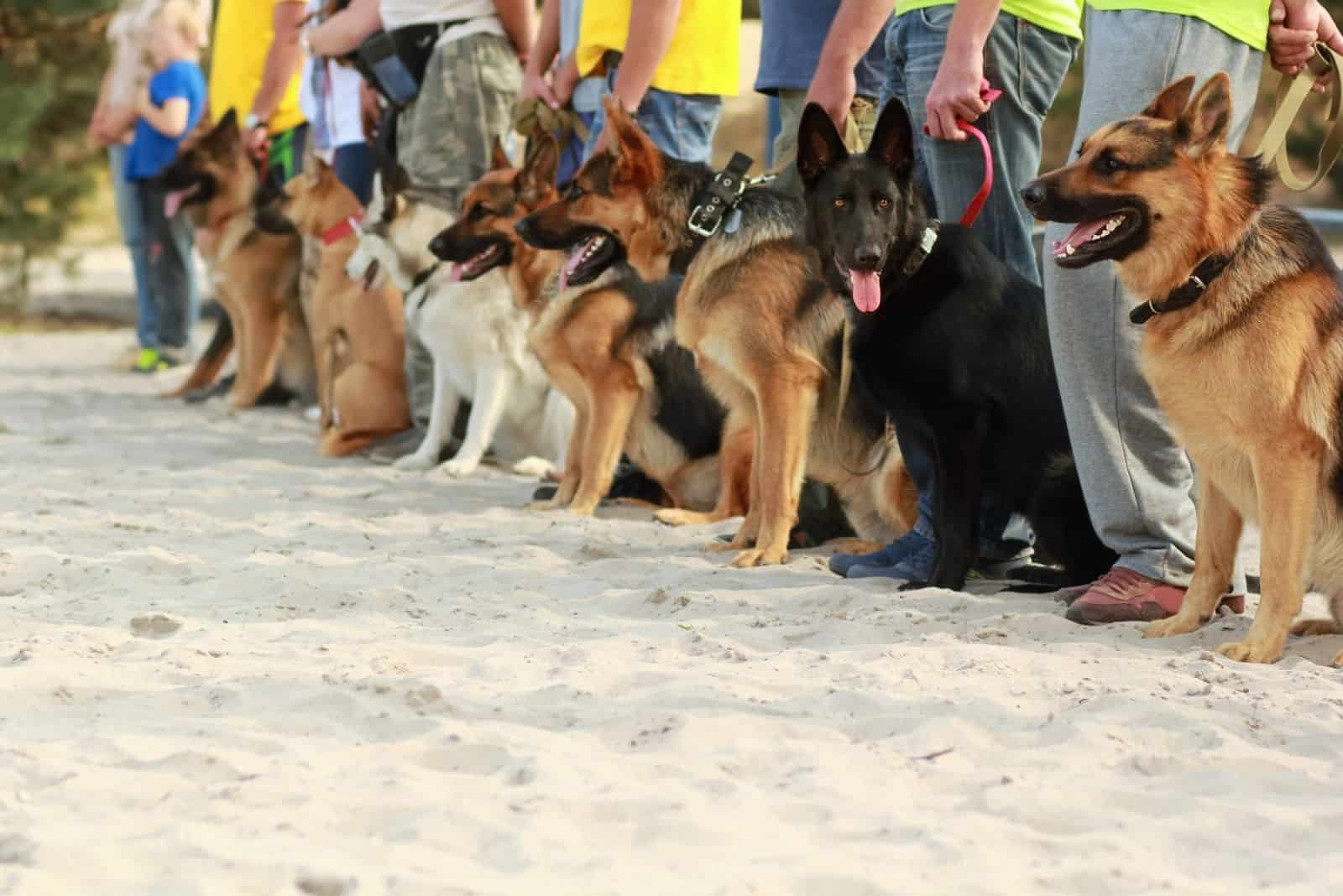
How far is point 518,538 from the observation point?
5.38 metres

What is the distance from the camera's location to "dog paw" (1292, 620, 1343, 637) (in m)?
3.80

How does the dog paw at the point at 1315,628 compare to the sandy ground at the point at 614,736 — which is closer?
the sandy ground at the point at 614,736

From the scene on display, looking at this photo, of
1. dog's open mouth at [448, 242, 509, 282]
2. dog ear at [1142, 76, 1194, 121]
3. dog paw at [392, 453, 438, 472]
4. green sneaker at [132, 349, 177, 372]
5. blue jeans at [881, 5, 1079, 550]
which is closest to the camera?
dog ear at [1142, 76, 1194, 121]

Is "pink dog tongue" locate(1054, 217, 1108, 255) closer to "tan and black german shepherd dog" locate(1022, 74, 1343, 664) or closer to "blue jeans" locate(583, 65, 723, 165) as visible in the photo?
"tan and black german shepherd dog" locate(1022, 74, 1343, 664)

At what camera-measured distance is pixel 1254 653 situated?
3.55m

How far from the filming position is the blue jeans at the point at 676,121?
5.79 metres

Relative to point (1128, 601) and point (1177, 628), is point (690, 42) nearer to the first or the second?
point (1128, 601)

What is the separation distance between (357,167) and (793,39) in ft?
11.4

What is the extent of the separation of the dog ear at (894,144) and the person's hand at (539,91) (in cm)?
213

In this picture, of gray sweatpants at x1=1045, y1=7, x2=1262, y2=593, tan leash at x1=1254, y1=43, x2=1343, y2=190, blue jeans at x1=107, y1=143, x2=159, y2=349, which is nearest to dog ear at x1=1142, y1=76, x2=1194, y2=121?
gray sweatpants at x1=1045, y1=7, x2=1262, y2=593

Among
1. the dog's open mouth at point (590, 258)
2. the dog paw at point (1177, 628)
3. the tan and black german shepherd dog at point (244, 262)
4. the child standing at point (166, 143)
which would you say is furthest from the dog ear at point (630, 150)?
the child standing at point (166, 143)

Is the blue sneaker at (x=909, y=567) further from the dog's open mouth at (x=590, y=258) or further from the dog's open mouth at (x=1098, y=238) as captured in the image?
the dog's open mouth at (x=590, y=258)

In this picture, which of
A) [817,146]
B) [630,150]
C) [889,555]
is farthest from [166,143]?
[889,555]

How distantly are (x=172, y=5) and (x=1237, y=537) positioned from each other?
832cm
